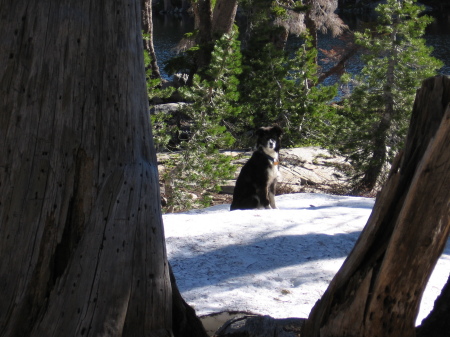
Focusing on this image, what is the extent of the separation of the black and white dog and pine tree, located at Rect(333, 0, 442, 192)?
3104 mm

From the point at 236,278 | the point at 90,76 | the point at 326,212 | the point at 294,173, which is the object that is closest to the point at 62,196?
the point at 90,76

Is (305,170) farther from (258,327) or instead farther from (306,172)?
(258,327)

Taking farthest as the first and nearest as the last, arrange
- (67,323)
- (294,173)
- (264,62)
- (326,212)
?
(264,62) → (294,173) → (326,212) → (67,323)

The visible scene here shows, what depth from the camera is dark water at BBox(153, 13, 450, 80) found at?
2325 cm

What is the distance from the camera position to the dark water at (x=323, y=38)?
915 inches

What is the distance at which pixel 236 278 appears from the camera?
523 cm

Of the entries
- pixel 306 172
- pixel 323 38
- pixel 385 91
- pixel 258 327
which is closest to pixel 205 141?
pixel 306 172

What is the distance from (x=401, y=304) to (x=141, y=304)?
1311mm

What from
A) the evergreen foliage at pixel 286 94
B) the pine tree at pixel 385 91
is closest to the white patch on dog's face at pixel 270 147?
the pine tree at pixel 385 91

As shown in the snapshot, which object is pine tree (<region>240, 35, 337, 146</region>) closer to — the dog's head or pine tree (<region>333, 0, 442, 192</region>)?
pine tree (<region>333, 0, 442, 192</region>)

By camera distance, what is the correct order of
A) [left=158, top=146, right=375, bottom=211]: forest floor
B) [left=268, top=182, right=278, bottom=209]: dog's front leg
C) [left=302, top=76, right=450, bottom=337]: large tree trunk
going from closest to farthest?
[left=302, top=76, right=450, bottom=337]: large tree trunk, [left=268, top=182, right=278, bottom=209]: dog's front leg, [left=158, top=146, right=375, bottom=211]: forest floor

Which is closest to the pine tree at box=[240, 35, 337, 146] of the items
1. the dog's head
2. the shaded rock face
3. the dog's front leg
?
the dog's head

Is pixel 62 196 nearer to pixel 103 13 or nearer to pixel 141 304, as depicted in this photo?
pixel 141 304

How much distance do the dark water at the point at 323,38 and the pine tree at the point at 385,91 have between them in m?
6.65
